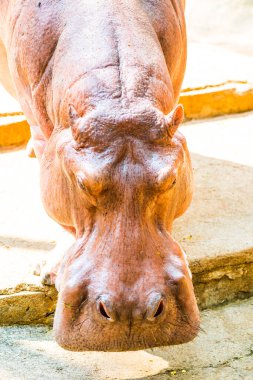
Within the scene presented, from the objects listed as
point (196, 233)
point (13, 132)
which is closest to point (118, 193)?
point (196, 233)

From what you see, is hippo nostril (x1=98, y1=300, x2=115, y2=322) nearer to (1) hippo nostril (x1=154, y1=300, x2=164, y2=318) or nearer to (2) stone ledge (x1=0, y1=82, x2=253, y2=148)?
(1) hippo nostril (x1=154, y1=300, x2=164, y2=318)

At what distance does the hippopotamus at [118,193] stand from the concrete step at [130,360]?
56 centimetres

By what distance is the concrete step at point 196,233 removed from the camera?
3998 millimetres

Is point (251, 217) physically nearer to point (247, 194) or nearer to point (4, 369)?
point (247, 194)

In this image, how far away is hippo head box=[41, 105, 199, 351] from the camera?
2.87 meters

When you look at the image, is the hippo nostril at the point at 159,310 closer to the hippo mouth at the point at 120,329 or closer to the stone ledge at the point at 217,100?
the hippo mouth at the point at 120,329

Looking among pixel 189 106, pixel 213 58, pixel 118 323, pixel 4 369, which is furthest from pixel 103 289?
pixel 213 58

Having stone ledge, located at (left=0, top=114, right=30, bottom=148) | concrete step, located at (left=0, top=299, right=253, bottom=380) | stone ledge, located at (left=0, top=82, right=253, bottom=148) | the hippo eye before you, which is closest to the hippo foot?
concrete step, located at (left=0, top=299, right=253, bottom=380)

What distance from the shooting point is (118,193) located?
9.62ft

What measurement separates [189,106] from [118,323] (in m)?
3.90

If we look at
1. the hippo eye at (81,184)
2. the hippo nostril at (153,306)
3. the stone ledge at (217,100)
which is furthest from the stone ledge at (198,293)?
the stone ledge at (217,100)

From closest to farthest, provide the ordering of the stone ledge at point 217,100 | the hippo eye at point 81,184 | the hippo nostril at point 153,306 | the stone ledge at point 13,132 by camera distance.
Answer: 1. the hippo nostril at point 153,306
2. the hippo eye at point 81,184
3. the stone ledge at point 13,132
4. the stone ledge at point 217,100

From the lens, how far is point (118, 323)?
2.89m

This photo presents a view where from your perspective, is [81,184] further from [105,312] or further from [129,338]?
[129,338]
